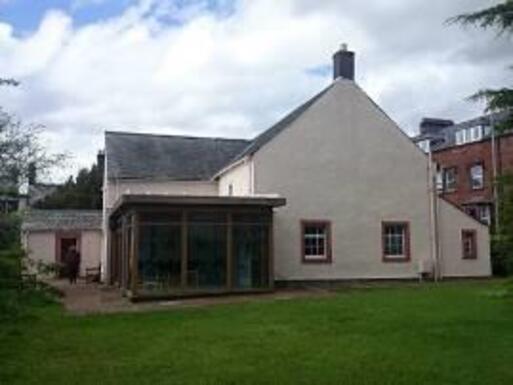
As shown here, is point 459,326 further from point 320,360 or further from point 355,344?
point 320,360

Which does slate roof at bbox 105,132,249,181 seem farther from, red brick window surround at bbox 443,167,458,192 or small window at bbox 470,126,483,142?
small window at bbox 470,126,483,142

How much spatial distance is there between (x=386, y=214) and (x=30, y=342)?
20.9 m

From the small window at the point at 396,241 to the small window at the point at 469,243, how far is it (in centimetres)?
317

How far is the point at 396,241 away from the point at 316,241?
3.80 m

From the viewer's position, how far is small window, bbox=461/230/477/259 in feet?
115

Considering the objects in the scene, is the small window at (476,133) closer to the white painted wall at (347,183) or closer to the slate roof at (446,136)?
the slate roof at (446,136)

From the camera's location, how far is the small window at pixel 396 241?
33.3 meters

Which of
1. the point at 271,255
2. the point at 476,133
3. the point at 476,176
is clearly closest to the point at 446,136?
the point at 476,133

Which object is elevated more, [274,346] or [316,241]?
[316,241]

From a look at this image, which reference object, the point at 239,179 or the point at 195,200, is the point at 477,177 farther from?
the point at 195,200

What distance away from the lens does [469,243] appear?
35.3 metres

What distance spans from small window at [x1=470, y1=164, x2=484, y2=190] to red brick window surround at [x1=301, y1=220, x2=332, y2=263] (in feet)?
69.9

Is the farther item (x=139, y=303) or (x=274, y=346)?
(x=139, y=303)

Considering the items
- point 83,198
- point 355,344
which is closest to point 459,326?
point 355,344
